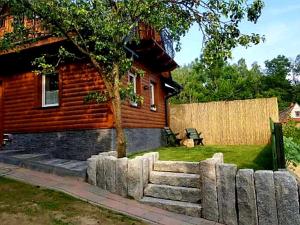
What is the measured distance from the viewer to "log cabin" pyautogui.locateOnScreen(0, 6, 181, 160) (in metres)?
10.3

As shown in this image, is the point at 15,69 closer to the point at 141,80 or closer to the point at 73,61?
the point at 73,61

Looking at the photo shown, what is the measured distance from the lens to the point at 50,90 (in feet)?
38.2

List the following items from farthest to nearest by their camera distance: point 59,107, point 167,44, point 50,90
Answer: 1. point 167,44
2. point 50,90
3. point 59,107

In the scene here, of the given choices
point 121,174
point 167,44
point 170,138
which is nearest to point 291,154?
point 121,174

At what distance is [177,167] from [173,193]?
870 millimetres

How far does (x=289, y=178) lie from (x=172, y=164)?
9.45 ft

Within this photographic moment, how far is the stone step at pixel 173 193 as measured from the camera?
20.7 feet

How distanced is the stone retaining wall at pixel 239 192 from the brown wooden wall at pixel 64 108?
3566mm

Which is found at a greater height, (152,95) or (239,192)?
(152,95)

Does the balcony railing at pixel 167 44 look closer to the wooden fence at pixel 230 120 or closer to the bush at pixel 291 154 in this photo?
the wooden fence at pixel 230 120

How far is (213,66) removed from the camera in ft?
25.6

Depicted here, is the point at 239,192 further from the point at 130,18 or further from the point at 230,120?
the point at 230,120

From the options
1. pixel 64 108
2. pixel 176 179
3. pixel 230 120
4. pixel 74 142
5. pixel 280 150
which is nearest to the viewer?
pixel 280 150

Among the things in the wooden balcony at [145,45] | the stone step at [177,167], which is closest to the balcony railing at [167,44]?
the wooden balcony at [145,45]
